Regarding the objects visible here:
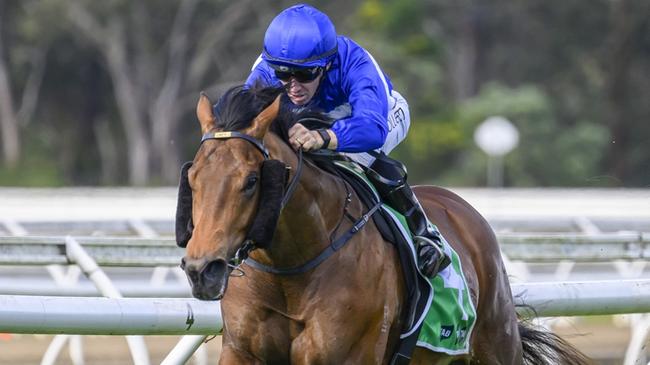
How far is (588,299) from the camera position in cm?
536

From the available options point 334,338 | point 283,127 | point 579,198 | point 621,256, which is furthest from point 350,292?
point 579,198

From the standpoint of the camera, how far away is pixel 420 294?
14.9ft

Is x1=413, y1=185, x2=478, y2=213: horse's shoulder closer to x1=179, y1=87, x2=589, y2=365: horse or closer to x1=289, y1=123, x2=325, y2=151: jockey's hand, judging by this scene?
x1=179, y1=87, x2=589, y2=365: horse

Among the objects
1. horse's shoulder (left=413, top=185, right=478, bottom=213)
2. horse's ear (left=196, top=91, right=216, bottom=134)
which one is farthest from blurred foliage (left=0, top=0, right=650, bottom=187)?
horse's ear (left=196, top=91, right=216, bottom=134)

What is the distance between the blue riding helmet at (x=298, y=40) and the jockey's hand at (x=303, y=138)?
0.91ft

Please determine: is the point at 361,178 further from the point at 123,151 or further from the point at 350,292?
the point at 123,151

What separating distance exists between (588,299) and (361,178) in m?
1.34

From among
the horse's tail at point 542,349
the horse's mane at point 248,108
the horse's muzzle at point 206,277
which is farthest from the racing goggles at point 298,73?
the horse's tail at point 542,349

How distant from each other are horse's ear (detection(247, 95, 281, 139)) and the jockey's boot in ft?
2.88

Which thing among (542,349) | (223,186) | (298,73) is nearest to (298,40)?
(298,73)

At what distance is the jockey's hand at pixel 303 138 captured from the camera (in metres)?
4.07

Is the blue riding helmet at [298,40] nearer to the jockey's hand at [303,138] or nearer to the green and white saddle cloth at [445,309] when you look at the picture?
the jockey's hand at [303,138]

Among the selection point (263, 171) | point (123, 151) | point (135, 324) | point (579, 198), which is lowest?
point (123, 151)

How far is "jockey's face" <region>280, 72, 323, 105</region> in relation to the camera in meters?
4.41
